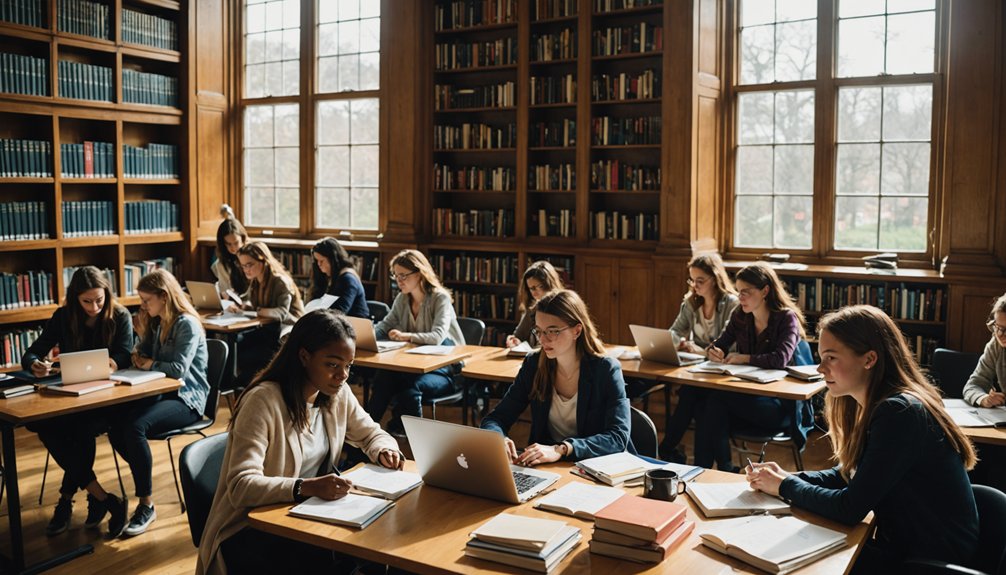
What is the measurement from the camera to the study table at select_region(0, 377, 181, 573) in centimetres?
380

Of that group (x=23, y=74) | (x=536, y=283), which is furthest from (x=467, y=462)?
(x=23, y=74)

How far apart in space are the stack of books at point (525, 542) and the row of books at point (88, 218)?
6382 millimetres

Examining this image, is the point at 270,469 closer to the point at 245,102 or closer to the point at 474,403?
the point at 474,403

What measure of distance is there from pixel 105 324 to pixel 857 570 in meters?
3.97

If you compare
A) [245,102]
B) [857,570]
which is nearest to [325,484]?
[857,570]

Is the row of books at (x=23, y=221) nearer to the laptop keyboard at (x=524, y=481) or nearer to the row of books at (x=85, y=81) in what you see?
the row of books at (x=85, y=81)

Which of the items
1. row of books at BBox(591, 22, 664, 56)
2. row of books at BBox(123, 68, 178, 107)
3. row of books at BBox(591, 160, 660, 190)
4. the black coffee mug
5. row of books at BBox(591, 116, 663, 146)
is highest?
row of books at BBox(591, 22, 664, 56)

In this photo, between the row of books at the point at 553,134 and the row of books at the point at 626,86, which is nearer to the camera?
the row of books at the point at 626,86

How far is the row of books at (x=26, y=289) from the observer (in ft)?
22.6

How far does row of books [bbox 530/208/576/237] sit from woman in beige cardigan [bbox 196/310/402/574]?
14.6 feet

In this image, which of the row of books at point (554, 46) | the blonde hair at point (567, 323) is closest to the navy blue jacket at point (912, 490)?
the blonde hair at point (567, 323)

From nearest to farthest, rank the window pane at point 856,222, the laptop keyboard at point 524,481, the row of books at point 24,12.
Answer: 1. the laptop keyboard at point 524,481
2. the window pane at point 856,222
3. the row of books at point 24,12

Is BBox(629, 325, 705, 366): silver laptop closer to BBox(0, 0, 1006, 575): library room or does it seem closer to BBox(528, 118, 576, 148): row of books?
BBox(0, 0, 1006, 575): library room

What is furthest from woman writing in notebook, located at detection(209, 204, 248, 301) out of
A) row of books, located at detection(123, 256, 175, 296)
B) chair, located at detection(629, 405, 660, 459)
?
chair, located at detection(629, 405, 660, 459)
